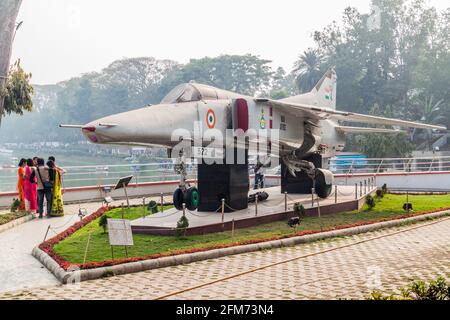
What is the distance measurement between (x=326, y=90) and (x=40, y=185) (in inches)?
466

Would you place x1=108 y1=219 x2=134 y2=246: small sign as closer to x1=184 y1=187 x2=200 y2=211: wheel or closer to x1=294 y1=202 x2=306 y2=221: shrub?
x1=184 y1=187 x2=200 y2=211: wheel

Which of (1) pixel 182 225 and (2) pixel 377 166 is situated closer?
(1) pixel 182 225

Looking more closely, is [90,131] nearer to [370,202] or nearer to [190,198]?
[190,198]

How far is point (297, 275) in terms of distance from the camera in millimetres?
9070

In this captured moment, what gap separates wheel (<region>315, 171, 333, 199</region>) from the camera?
18234 millimetres

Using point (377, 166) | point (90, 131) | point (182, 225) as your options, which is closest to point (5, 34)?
point (90, 131)

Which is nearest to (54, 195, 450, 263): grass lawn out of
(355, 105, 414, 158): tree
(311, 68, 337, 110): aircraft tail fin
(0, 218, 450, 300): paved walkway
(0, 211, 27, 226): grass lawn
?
(0, 218, 450, 300): paved walkway

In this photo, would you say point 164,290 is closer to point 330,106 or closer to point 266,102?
point 266,102

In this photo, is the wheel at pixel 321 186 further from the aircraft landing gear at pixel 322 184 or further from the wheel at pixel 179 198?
the wheel at pixel 179 198

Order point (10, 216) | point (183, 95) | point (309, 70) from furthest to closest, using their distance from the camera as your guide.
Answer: point (309, 70) < point (10, 216) < point (183, 95)

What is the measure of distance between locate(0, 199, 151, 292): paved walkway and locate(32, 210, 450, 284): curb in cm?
17

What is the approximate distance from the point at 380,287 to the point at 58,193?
11.5 meters

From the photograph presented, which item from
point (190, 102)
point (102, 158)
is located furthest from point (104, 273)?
point (102, 158)

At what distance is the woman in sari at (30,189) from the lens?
16422 millimetres
